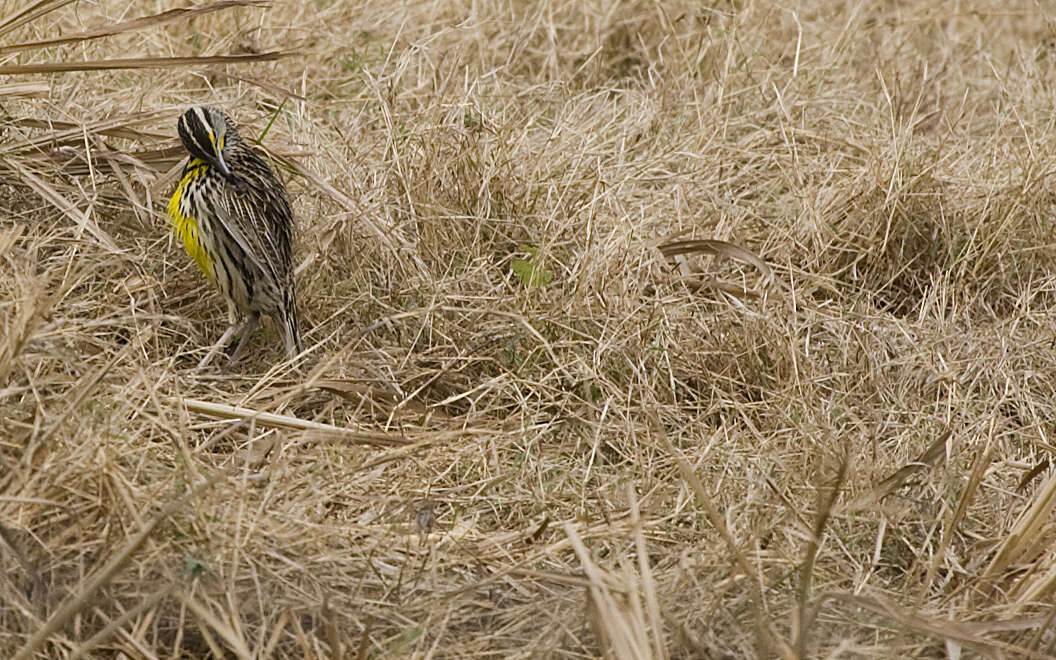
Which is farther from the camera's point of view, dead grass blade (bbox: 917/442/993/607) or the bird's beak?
the bird's beak

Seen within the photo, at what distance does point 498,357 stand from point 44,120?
160 cm

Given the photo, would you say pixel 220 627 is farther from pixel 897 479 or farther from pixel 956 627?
pixel 897 479

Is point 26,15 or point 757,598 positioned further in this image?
point 26,15

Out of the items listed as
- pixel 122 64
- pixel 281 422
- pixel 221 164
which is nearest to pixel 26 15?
pixel 122 64

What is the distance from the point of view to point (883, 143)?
5199 mm

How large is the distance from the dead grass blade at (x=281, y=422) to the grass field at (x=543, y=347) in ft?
0.06

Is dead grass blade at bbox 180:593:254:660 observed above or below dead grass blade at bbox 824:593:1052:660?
above

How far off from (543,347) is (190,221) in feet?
3.55

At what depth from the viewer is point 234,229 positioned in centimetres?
418

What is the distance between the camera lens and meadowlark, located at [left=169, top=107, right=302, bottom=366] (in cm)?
418

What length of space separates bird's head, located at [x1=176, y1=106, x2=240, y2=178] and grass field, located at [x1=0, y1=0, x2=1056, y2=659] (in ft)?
0.61

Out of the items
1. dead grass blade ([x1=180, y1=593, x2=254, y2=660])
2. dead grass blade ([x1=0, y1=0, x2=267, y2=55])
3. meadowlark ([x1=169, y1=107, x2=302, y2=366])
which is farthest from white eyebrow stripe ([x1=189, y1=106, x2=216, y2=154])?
dead grass blade ([x1=180, y1=593, x2=254, y2=660])

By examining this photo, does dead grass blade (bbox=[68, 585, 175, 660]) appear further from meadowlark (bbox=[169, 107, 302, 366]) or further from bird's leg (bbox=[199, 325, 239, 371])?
meadowlark (bbox=[169, 107, 302, 366])

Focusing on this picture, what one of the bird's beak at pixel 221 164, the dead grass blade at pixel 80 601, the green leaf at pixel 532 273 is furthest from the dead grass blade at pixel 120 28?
the dead grass blade at pixel 80 601
